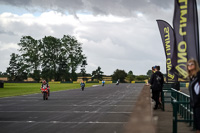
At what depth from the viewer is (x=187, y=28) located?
36.2 ft

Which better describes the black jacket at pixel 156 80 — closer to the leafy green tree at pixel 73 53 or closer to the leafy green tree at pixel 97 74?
the leafy green tree at pixel 73 53

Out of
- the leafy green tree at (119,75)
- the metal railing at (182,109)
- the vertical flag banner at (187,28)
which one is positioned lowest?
the metal railing at (182,109)

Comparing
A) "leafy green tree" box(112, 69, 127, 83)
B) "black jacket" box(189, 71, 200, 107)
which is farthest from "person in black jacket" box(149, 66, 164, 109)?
"leafy green tree" box(112, 69, 127, 83)

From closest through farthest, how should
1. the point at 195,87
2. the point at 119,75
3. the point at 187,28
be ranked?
the point at 195,87, the point at 187,28, the point at 119,75

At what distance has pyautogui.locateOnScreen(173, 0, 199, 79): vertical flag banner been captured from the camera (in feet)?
35.8

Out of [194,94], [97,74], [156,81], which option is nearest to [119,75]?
[97,74]

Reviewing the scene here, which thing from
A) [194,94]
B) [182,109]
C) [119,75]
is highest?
[119,75]

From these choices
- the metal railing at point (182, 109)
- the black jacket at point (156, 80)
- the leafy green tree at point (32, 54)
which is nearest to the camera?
the metal railing at point (182, 109)

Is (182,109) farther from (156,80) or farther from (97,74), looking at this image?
(97,74)

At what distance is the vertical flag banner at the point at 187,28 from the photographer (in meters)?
10.9

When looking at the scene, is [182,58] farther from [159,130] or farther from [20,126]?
[20,126]

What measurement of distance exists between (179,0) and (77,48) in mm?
104996

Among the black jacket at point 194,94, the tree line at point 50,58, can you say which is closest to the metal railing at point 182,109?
the black jacket at point 194,94

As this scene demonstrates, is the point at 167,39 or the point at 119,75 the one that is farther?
the point at 119,75
